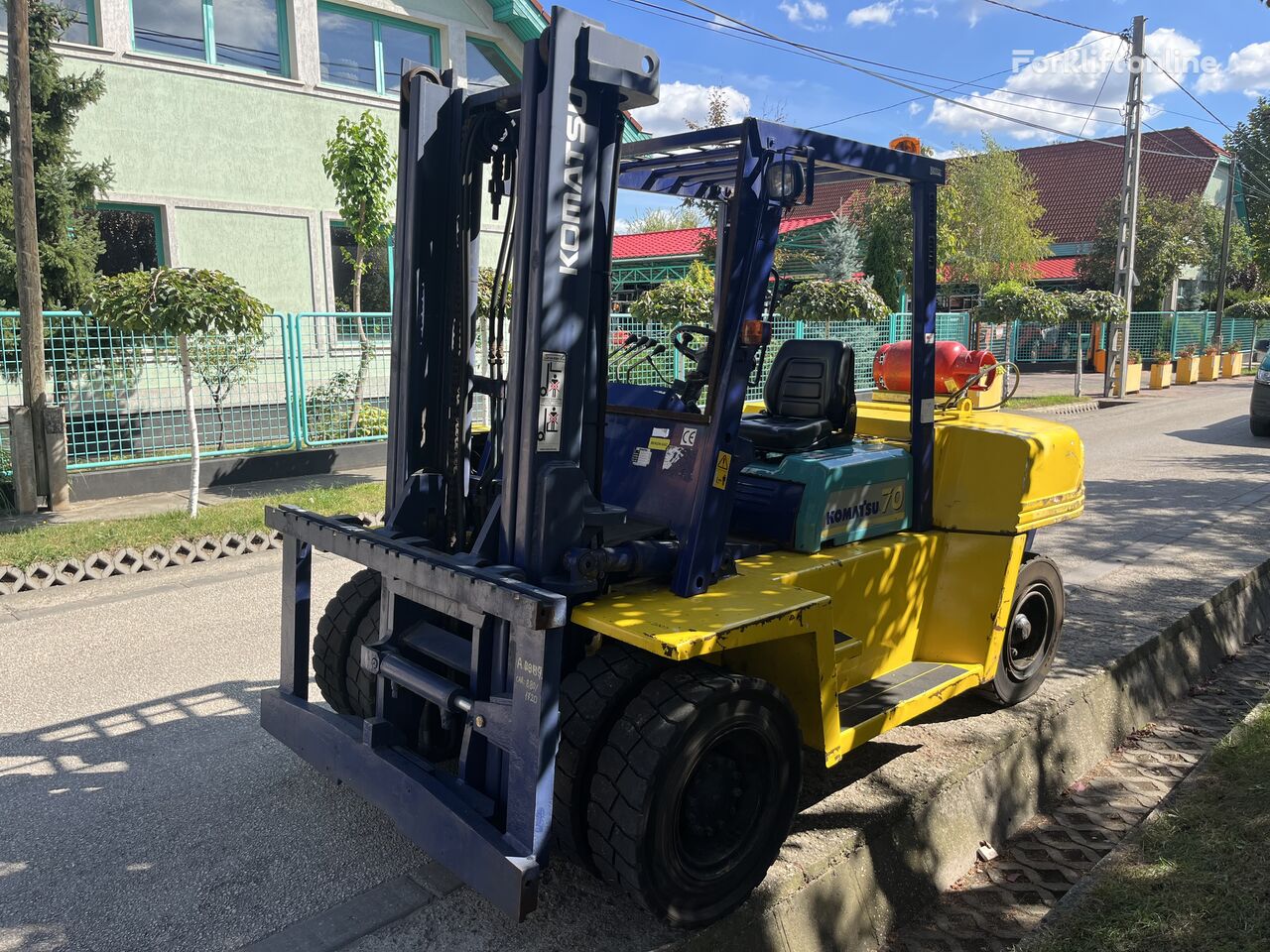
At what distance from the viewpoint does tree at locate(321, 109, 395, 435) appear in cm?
1274

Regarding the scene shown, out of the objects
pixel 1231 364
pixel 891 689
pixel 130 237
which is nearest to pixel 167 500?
pixel 130 237

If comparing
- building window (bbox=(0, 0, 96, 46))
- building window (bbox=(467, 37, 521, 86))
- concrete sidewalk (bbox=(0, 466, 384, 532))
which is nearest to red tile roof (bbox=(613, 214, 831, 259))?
building window (bbox=(467, 37, 521, 86))

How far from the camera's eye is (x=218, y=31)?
45.4ft

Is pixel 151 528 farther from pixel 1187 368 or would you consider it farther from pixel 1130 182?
pixel 1187 368

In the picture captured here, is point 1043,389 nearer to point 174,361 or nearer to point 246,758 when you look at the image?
point 174,361

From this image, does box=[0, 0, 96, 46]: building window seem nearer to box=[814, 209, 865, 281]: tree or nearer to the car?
box=[814, 209, 865, 281]: tree

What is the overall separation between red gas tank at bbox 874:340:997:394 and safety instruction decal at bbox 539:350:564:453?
240cm

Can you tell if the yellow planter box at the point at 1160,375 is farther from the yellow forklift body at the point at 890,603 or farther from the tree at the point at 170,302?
the tree at the point at 170,302

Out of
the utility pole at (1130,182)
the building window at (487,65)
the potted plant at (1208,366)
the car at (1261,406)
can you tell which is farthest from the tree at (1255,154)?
the building window at (487,65)

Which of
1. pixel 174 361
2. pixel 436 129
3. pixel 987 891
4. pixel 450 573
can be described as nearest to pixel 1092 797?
pixel 987 891

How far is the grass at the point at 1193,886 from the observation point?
333cm

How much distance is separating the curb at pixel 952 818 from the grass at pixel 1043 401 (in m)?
15.8

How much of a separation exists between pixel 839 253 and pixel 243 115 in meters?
17.2

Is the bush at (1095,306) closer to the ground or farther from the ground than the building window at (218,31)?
closer to the ground
